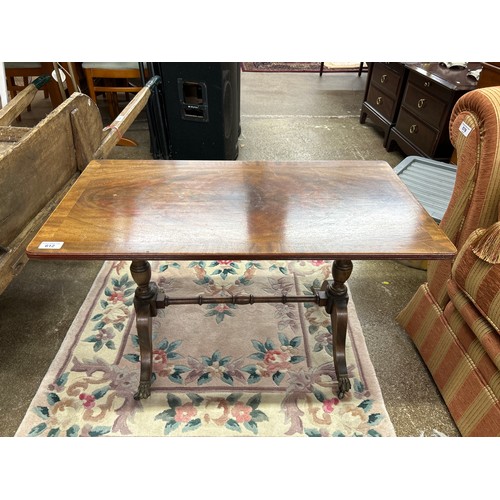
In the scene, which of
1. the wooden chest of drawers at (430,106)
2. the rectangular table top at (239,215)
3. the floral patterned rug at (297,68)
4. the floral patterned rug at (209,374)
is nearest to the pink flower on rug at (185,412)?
the floral patterned rug at (209,374)

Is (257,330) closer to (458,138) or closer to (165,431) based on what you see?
(165,431)

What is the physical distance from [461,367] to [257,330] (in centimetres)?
79

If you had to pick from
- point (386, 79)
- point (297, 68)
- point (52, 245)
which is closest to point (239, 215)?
point (52, 245)

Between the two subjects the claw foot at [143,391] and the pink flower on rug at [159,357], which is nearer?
the claw foot at [143,391]

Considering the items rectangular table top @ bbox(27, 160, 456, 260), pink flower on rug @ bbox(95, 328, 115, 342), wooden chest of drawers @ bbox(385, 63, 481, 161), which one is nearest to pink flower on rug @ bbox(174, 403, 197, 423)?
pink flower on rug @ bbox(95, 328, 115, 342)

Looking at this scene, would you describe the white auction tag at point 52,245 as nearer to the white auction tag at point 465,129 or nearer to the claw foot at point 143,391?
the claw foot at point 143,391

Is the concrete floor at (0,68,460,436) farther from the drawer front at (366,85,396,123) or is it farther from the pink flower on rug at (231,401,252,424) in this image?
the pink flower on rug at (231,401,252,424)

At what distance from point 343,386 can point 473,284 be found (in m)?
0.58

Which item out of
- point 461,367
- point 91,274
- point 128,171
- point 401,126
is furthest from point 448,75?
point 91,274

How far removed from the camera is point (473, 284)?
1289mm

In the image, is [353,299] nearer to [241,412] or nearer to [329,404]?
[329,404]

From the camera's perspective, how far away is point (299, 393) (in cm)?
151

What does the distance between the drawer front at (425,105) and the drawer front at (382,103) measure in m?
0.22

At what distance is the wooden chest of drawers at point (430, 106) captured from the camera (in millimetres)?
2557
